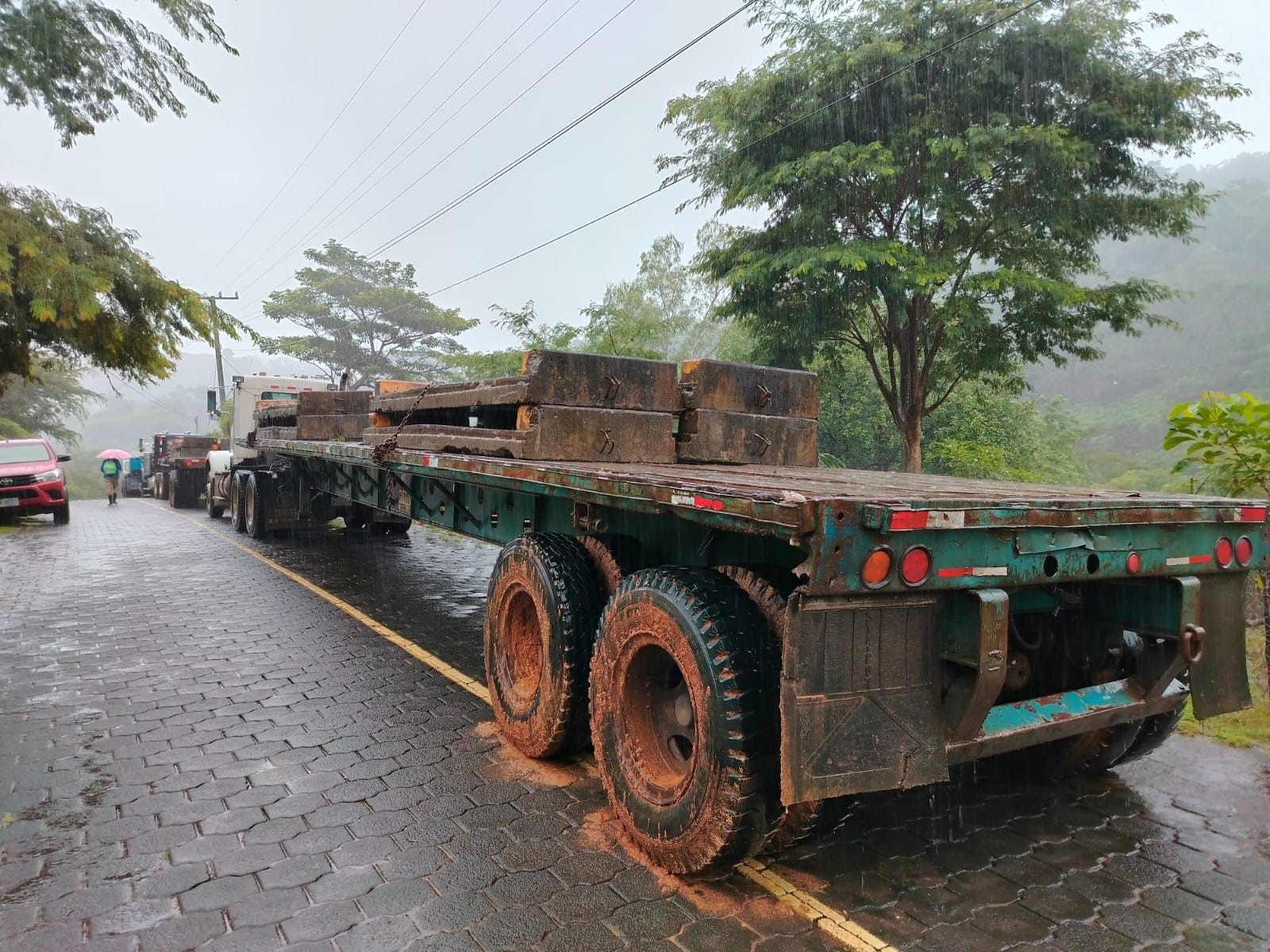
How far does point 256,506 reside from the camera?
12539mm

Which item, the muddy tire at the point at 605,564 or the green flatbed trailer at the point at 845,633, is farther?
the muddy tire at the point at 605,564

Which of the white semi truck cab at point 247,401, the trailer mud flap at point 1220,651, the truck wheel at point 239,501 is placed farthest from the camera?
the white semi truck cab at point 247,401

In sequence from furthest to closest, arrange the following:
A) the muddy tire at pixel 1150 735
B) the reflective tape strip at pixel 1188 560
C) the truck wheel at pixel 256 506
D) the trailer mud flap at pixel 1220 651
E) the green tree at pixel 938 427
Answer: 1. the green tree at pixel 938 427
2. the truck wheel at pixel 256 506
3. the muddy tire at pixel 1150 735
4. the trailer mud flap at pixel 1220 651
5. the reflective tape strip at pixel 1188 560

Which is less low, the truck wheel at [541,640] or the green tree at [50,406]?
the green tree at [50,406]

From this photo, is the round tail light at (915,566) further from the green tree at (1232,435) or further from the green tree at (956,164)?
the green tree at (956,164)

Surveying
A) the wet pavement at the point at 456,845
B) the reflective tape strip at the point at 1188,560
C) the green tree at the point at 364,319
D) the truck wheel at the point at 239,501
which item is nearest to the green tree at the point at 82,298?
the truck wheel at the point at 239,501

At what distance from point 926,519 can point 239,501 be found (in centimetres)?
1353

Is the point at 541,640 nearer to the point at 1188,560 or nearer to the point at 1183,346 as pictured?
the point at 1188,560

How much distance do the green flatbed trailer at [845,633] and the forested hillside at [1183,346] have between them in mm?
43640

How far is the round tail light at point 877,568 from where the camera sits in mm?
2463

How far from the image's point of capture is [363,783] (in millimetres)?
3852

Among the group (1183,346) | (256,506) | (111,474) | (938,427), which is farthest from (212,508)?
(1183,346)

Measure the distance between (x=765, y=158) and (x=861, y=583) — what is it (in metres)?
9.89

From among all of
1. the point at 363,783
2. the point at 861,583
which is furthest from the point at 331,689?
the point at 861,583
